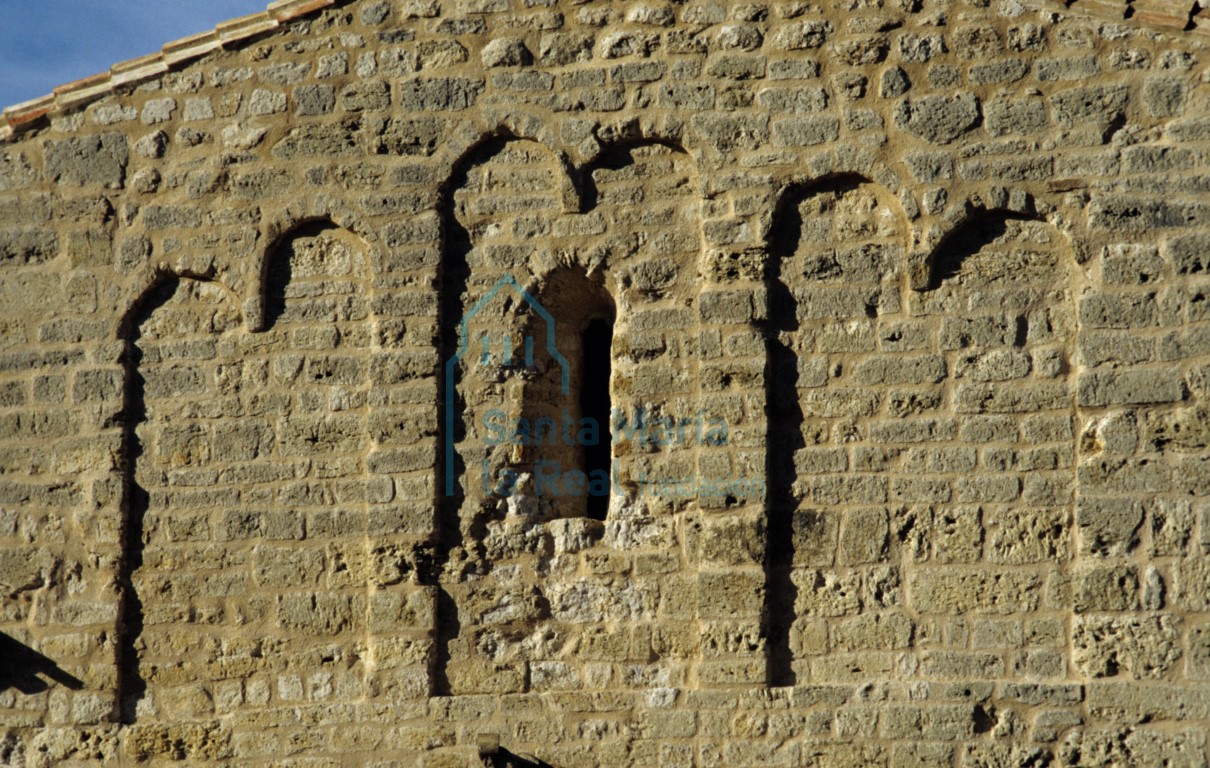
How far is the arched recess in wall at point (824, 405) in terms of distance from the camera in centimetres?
834

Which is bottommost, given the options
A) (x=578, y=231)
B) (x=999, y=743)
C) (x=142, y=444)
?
(x=999, y=743)

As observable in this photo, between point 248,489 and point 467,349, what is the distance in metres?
1.24

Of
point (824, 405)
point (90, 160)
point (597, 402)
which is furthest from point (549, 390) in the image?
point (90, 160)

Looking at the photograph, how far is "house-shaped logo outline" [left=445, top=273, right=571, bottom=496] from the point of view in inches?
348

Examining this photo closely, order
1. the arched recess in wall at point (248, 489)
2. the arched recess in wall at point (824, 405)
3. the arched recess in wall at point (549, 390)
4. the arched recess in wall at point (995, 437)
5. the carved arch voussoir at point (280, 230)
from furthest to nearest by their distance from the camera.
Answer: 1. the carved arch voussoir at point (280, 230)
2. the arched recess in wall at point (248, 489)
3. the arched recess in wall at point (549, 390)
4. the arched recess in wall at point (824, 405)
5. the arched recess in wall at point (995, 437)

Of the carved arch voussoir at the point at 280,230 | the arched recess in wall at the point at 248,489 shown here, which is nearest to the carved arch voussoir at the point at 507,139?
the carved arch voussoir at the point at 280,230

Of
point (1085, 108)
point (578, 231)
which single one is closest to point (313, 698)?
point (578, 231)

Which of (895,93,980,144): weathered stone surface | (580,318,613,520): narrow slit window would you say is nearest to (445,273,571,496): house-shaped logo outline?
(580,318,613,520): narrow slit window

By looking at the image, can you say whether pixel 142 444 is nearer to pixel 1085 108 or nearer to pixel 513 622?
pixel 513 622

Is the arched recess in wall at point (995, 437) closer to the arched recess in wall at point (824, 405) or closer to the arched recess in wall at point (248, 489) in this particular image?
the arched recess in wall at point (824, 405)

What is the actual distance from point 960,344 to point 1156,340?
0.84 metres

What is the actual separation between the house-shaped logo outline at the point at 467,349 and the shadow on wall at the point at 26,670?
2.05 metres

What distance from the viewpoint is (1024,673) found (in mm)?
8070

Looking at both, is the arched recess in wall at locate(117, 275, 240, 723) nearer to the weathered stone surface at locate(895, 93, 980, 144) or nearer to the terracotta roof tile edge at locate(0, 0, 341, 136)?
the terracotta roof tile edge at locate(0, 0, 341, 136)
